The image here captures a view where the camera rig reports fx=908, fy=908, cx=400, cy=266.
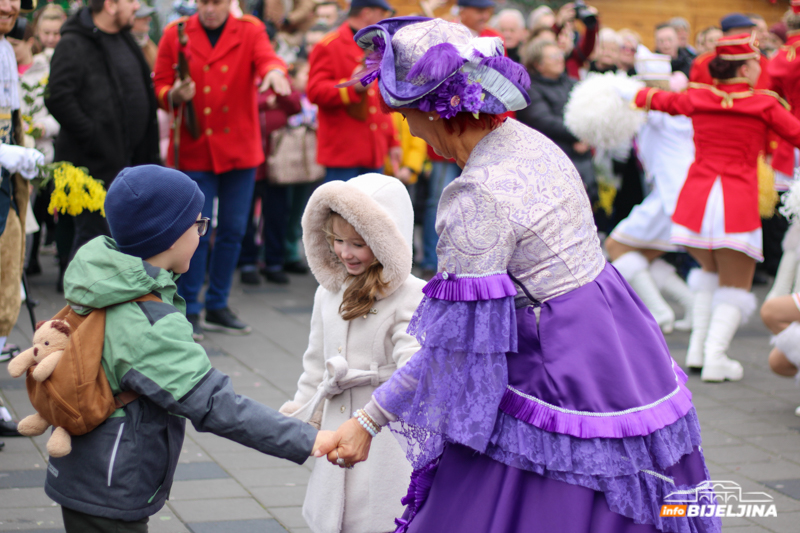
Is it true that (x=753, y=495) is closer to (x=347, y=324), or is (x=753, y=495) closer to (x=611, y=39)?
(x=347, y=324)

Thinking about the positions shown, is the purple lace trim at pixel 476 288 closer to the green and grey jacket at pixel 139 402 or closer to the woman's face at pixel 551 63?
the green and grey jacket at pixel 139 402

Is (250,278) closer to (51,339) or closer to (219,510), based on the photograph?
(219,510)

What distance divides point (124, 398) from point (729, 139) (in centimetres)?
→ 459

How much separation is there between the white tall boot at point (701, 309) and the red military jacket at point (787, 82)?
1.10 meters

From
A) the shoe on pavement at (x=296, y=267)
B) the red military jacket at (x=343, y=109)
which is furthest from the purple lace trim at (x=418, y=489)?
the shoe on pavement at (x=296, y=267)

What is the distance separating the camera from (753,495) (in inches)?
157

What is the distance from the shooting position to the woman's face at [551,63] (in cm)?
792

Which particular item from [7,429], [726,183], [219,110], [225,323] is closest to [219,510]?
[7,429]

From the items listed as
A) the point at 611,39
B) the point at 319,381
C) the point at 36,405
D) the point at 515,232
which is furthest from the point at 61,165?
the point at 611,39

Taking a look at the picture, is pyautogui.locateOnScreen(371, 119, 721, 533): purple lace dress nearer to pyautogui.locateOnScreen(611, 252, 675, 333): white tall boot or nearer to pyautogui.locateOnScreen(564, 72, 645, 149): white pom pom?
pyautogui.locateOnScreen(564, 72, 645, 149): white pom pom

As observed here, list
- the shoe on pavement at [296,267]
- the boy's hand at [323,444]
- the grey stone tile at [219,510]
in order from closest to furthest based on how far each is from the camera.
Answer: the boy's hand at [323,444]
the grey stone tile at [219,510]
the shoe on pavement at [296,267]

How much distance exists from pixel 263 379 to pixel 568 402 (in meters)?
3.45

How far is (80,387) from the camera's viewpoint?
2.27 m

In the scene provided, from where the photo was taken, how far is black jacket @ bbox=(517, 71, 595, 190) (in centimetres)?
771
